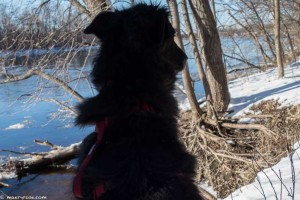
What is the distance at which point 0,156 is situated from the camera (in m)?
11.6

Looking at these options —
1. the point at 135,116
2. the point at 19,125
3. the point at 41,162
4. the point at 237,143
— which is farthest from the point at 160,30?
the point at 19,125

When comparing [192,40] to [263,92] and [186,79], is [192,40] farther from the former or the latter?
[263,92]

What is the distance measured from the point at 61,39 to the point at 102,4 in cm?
150

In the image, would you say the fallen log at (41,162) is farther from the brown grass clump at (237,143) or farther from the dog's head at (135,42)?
the dog's head at (135,42)

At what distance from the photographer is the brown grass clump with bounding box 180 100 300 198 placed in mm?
8016

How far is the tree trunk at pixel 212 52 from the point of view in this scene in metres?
10.8

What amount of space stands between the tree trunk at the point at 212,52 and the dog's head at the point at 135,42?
8090 millimetres

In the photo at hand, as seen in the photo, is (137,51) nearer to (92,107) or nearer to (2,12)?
(92,107)

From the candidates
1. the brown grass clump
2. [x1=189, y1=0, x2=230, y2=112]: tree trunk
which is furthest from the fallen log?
[x1=189, y1=0, x2=230, y2=112]: tree trunk

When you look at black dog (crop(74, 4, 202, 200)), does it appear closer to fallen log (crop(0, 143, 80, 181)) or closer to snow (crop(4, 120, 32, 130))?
fallen log (crop(0, 143, 80, 181))

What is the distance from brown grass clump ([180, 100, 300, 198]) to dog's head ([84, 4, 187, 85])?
5.09 meters

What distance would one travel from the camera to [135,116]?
2379mm

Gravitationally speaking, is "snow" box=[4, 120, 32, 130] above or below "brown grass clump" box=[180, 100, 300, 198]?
above

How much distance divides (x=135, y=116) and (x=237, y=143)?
745cm
